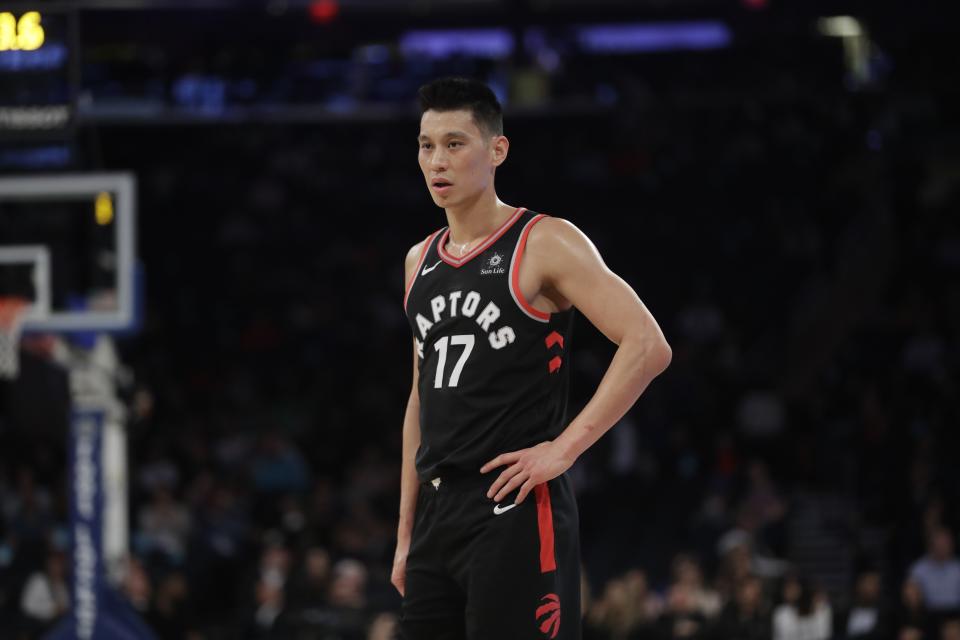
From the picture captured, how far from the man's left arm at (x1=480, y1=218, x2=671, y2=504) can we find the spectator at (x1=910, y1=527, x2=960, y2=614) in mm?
9742

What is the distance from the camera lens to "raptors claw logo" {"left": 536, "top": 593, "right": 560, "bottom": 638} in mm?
3979

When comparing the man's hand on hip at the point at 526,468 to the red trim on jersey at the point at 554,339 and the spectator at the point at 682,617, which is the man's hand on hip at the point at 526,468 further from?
the spectator at the point at 682,617

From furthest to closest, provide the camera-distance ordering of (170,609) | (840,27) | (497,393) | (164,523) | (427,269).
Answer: (840,27)
(164,523)
(170,609)
(427,269)
(497,393)

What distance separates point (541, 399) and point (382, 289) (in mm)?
17096

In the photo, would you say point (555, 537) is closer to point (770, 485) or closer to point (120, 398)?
point (120, 398)

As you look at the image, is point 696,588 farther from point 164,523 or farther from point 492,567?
Answer: point 492,567

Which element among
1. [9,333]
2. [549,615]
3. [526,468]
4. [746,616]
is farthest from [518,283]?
[746,616]

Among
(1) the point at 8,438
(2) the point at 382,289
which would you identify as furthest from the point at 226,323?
(1) the point at 8,438

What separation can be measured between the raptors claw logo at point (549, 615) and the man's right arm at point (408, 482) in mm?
555

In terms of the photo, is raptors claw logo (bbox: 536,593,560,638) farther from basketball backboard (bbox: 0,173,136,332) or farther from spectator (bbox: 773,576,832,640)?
spectator (bbox: 773,576,832,640)

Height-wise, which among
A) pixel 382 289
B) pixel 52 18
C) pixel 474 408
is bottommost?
pixel 474 408

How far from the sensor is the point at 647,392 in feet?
60.3

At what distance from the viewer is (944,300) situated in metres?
18.5

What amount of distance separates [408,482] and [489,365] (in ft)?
1.96
